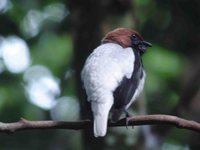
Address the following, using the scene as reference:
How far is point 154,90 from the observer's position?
25.5 ft

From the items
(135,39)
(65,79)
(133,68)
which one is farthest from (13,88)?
(133,68)

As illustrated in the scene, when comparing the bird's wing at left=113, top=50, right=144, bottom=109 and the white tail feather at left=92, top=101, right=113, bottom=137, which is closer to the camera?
the white tail feather at left=92, top=101, right=113, bottom=137

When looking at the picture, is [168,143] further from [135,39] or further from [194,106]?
[135,39]

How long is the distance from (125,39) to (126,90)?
2.80ft

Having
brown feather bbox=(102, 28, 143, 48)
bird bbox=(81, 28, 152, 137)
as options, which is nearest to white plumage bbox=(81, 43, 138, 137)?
bird bbox=(81, 28, 152, 137)

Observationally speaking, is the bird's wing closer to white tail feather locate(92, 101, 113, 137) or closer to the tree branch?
white tail feather locate(92, 101, 113, 137)

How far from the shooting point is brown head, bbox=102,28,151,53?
205 inches

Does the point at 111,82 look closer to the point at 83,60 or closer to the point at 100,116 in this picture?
the point at 100,116

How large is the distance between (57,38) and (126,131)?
2.26m

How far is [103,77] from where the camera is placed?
4434 mm

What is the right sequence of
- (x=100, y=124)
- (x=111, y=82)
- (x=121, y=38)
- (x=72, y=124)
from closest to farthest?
(x=72, y=124)
(x=100, y=124)
(x=111, y=82)
(x=121, y=38)

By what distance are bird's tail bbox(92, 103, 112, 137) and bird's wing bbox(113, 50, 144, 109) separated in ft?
0.37

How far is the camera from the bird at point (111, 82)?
14.0ft

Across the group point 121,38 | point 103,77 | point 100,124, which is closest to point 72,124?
point 100,124
